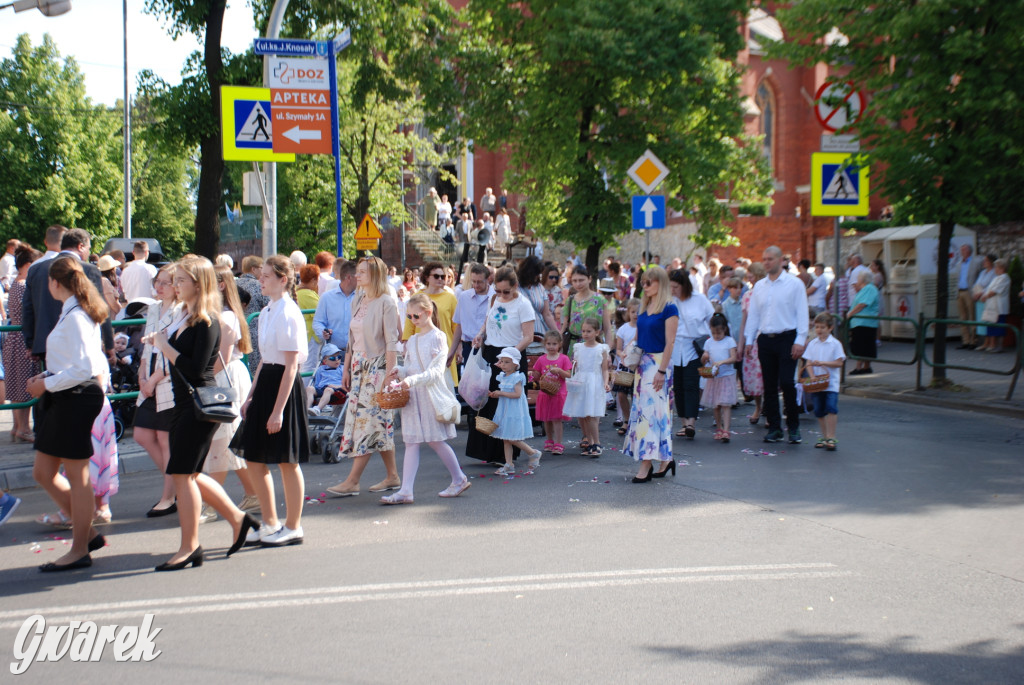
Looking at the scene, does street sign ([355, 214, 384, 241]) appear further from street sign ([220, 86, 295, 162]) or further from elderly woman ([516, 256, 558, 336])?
elderly woman ([516, 256, 558, 336])

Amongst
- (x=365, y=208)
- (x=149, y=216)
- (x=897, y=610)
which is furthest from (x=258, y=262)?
(x=149, y=216)

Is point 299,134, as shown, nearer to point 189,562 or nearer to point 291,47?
point 291,47

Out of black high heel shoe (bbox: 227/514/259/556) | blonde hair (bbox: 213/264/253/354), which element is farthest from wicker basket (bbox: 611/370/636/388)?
black high heel shoe (bbox: 227/514/259/556)

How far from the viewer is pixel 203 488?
247 inches

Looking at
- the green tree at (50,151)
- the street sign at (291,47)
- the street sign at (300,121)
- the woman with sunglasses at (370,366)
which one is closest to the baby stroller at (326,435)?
the woman with sunglasses at (370,366)

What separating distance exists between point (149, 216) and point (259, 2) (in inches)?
1759

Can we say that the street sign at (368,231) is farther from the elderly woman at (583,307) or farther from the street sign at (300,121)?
the elderly woman at (583,307)

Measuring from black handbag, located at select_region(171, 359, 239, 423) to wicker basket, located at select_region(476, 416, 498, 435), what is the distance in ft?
10.7

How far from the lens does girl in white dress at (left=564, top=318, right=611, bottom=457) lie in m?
9.97

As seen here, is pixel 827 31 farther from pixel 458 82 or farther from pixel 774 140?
pixel 774 140

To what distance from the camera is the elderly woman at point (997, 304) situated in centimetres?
1862

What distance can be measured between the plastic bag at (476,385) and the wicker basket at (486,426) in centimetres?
16

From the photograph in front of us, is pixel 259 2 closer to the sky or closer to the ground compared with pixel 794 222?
closer to the sky

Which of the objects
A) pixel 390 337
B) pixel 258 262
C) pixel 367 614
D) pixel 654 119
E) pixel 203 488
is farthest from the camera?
pixel 654 119
